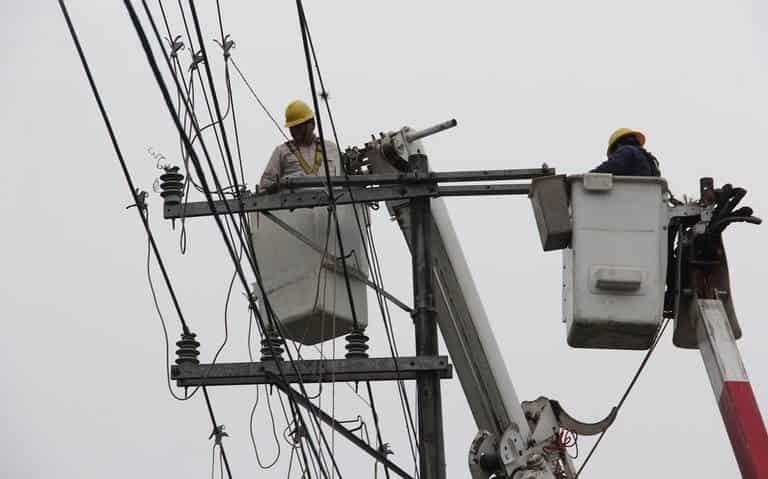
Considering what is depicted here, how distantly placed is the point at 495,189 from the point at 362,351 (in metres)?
1.48

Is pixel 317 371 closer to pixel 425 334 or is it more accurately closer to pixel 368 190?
pixel 425 334

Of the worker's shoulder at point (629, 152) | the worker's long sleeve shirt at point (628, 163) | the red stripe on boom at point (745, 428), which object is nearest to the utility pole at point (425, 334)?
the worker's long sleeve shirt at point (628, 163)

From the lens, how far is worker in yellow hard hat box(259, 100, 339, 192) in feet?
42.9

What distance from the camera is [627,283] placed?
37.0 ft

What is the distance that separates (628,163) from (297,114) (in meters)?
2.82

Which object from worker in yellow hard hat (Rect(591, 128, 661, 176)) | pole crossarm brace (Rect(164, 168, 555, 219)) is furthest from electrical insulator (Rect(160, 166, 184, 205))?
worker in yellow hard hat (Rect(591, 128, 661, 176))

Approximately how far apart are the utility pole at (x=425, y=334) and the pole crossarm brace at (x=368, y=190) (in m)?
0.10

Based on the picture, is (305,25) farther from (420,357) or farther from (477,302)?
(477,302)

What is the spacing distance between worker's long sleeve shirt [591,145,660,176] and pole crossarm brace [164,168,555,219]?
1.32 feet

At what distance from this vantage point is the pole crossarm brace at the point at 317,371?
1177cm

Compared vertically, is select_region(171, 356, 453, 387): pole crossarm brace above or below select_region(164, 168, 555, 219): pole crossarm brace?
below

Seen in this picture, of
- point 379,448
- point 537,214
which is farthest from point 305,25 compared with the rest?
point 379,448

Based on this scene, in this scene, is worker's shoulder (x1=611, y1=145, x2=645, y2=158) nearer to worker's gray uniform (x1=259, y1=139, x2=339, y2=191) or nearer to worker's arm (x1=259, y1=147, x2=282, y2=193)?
worker's gray uniform (x1=259, y1=139, x2=339, y2=191)

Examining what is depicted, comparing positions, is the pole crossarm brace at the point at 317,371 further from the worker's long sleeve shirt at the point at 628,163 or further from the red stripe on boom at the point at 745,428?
the red stripe on boom at the point at 745,428
